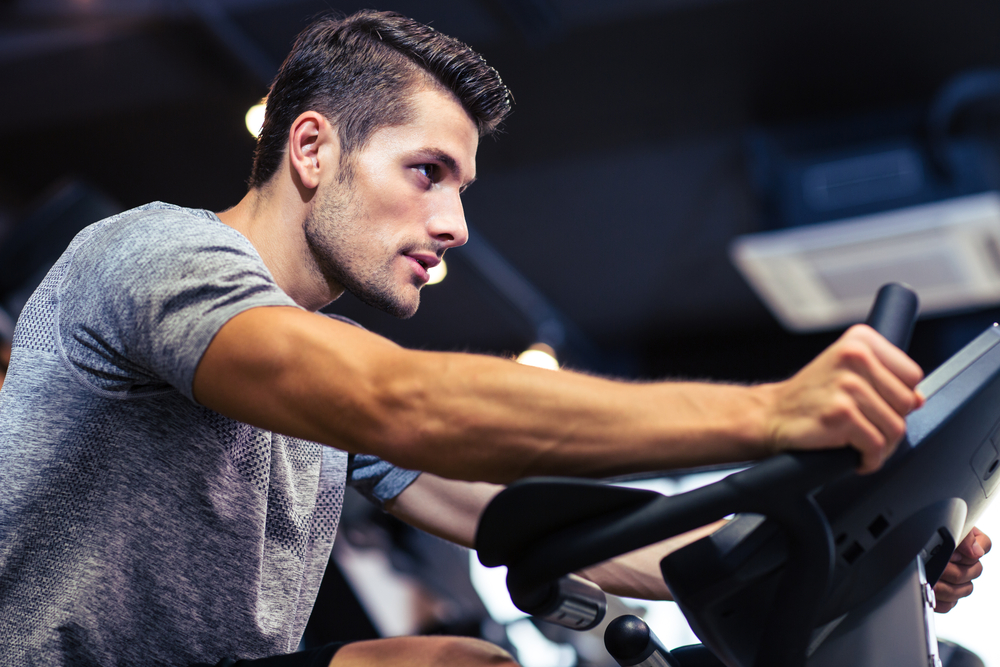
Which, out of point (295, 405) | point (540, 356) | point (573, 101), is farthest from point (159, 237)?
point (540, 356)

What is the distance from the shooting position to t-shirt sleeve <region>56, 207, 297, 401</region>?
2.61 feet

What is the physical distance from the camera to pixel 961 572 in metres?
1.05

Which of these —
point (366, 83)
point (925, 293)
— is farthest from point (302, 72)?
point (925, 293)

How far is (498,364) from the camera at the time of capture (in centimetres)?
73

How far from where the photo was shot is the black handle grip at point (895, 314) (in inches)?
31.7

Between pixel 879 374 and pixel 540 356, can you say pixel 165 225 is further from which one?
pixel 540 356

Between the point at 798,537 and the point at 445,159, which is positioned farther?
the point at 445,159

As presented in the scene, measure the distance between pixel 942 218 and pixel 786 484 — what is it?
3.00 metres

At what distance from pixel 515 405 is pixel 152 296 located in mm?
382

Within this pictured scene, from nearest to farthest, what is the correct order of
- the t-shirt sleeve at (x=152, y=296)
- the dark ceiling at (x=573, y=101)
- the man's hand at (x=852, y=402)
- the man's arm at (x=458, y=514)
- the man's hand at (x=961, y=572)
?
1. the man's hand at (x=852, y=402)
2. the t-shirt sleeve at (x=152, y=296)
3. the man's hand at (x=961, y=572)
4. the man's arm at (x=458, y=514)
5. the dark ceiling at (x=573, y=101)

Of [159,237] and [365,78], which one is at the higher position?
[365,78]

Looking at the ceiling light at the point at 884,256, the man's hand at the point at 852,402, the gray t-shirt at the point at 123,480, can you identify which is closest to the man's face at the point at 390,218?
the gray t-shirt at the point at 123,480

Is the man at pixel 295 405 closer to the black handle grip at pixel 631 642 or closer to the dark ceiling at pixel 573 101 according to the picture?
the black handle grip at pixel 631 642

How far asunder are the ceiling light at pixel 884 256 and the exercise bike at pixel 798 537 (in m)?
2.61
